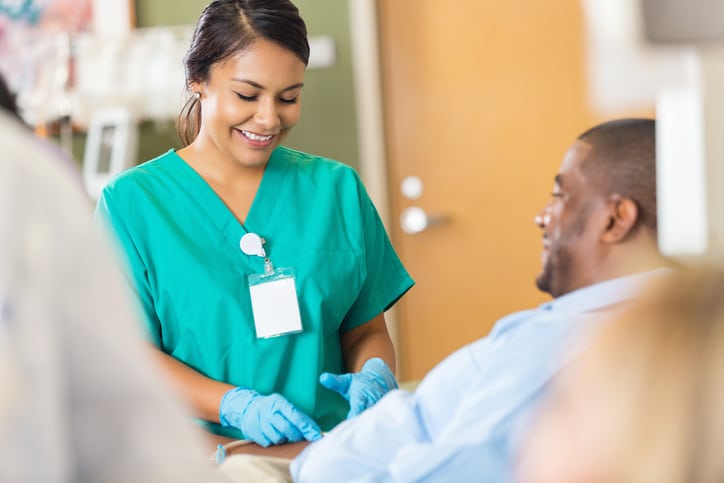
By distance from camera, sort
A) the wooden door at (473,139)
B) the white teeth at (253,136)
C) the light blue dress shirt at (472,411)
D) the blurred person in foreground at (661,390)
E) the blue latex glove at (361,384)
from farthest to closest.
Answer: the wooden door at (473,139) → the white teeth at (253,136) → the blue latex glove at (361,384) → the light blue dress shirt at (472,411) → the blurred person in foreground at (661,390)

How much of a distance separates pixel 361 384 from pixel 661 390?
0.85 m

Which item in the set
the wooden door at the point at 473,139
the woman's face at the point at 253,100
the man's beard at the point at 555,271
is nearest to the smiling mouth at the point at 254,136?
the woman's face at the point at 253,100

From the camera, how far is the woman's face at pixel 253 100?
1.53 meters

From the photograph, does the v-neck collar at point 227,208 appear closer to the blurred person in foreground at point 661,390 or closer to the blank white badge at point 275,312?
the blank white badge at point 275,312

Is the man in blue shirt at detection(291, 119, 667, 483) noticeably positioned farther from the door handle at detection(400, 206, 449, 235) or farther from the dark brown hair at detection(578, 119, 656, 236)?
the door handle at detection(400, 206, 449, 235)

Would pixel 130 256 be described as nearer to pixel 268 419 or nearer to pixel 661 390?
pixel 268 419

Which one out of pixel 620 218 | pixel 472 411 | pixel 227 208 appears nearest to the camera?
pixel 472 411

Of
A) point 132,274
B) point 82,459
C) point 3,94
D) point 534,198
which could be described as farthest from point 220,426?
point 534,198

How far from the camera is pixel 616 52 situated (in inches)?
23.6

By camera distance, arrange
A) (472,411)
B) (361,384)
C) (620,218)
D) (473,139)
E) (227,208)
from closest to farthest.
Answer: (472,411) → (620,218) → (361,384) → (227,208) → (473,139)

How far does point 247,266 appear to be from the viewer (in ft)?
5.10

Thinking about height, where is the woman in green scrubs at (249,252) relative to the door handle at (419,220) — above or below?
above

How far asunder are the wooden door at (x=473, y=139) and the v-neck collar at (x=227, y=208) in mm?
1273

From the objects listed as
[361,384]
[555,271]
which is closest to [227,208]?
[361,384]
